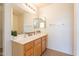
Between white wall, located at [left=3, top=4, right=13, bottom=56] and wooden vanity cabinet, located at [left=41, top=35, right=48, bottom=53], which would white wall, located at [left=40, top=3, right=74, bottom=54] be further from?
white wall, located at [left=3, top=4, right=13, bottom=56]

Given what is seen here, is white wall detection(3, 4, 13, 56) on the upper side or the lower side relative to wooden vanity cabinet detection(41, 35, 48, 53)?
upper

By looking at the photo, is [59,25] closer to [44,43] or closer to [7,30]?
[44,43]

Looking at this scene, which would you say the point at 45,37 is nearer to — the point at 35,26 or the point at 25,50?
the point at 35,26

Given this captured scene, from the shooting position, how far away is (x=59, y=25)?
111 inches

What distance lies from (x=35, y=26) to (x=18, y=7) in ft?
2.89

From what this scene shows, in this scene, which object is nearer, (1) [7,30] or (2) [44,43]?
(1) [7,30]

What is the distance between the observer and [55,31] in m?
2.88

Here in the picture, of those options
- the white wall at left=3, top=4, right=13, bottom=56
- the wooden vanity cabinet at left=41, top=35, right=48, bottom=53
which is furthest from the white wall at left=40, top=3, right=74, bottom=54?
the white wall at left=3, top=4, right=13, bottom=56

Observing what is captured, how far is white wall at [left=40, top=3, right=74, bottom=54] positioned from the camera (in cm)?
263

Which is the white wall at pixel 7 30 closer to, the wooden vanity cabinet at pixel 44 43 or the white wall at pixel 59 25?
the wooden vanity cabinet at pixel 44 43

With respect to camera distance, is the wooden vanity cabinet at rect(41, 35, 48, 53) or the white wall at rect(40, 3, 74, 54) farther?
the wooden vanity cabinet at rect(41, 35, 48, 53)

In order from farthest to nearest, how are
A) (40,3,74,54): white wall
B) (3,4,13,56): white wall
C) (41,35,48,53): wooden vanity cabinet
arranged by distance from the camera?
(41,35,48,53): wooden vanity cabinet
(40,3,74,54): white wall
(3,4,13,56): white wall

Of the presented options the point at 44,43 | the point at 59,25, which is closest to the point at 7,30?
the point at 44,43

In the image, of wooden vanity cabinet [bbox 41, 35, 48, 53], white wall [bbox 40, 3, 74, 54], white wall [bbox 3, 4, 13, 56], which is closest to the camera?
white wall [bbox 3, 4, 13, 56]
